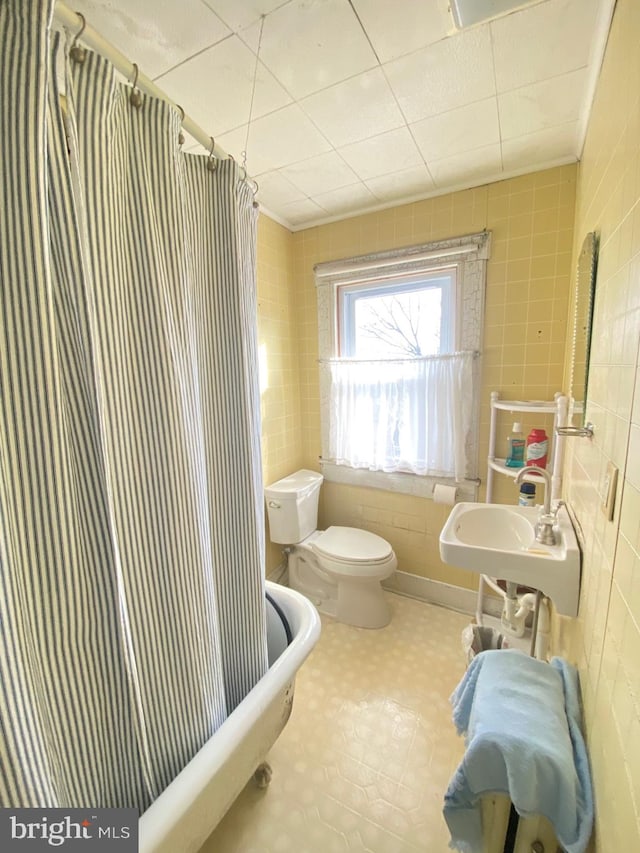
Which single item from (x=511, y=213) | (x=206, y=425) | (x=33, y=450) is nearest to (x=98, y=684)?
(x=33, y=450)

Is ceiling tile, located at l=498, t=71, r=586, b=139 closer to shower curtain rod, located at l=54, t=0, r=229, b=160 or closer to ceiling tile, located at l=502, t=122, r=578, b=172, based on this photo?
ceiling tile, located at l=502, t=122, r=578, b=172

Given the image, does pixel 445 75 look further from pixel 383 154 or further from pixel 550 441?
pixel 550 441

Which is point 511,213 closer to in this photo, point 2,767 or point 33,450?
point 33,450

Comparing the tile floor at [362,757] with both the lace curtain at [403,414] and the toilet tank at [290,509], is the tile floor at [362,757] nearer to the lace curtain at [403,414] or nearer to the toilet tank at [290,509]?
the toilet tank at [290,509]

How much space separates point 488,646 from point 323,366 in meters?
1.71

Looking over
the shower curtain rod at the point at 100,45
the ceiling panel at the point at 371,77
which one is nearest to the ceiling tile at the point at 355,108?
the ceiling panel at the point at 371,77

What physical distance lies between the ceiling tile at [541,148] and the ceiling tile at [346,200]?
0.65 metres

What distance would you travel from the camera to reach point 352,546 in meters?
1.93

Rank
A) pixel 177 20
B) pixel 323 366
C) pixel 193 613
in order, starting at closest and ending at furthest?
pixel 193 613 < pixel 177 20 < pixel 323 366

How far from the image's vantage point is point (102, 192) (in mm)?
594

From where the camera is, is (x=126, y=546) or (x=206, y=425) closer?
(x=126, y=546)

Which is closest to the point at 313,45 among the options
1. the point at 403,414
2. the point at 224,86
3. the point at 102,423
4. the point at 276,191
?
the point at 224,86

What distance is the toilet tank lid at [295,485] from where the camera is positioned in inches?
77.5

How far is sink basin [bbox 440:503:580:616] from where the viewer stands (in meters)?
Answer: 1.00
